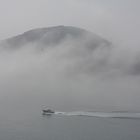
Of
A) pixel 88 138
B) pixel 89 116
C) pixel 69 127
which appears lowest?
pixel 88 138

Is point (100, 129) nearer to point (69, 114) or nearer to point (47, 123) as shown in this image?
point (47, 123)

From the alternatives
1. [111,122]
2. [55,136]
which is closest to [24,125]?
[55,136]

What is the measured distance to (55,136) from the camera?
54344mm

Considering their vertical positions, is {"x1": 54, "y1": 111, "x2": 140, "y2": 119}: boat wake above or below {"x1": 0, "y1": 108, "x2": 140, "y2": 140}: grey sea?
above

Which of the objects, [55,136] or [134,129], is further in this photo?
[134,129]

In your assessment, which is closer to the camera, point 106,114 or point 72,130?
point 72,130

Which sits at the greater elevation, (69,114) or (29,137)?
(69,114)

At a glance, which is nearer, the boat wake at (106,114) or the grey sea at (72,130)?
the grey sea at (72,130)

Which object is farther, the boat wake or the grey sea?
the boat wake

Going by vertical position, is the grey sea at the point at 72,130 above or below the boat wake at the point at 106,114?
below

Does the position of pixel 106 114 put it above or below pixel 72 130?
above

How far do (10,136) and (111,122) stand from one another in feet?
79.2

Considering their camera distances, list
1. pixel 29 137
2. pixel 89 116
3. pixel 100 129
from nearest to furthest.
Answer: pixel 29 137 < pixel 100 129 < pixel 89 116

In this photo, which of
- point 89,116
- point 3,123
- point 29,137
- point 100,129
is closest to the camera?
point 29,137
